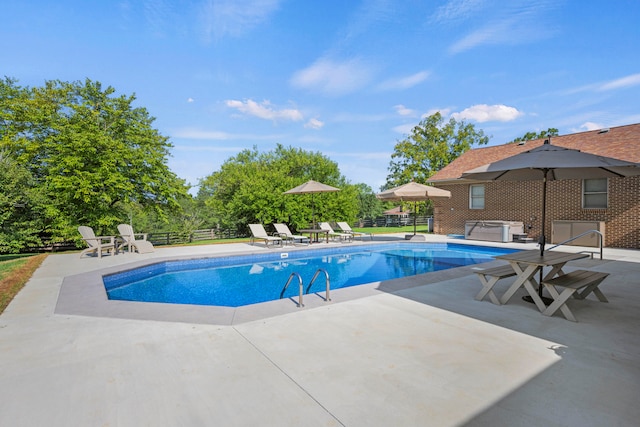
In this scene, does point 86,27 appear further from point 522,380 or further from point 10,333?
point 522,380

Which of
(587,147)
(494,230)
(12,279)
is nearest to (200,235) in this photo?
(12,279)

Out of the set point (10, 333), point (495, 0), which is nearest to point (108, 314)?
point (10, 333)

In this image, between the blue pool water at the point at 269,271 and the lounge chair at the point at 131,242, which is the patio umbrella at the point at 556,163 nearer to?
the blue pool water at the point at 269,271

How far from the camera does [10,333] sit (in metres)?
3.77

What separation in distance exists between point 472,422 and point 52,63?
76.1ft

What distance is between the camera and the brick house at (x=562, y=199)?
11.8 metres

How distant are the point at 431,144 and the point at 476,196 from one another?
12936mm

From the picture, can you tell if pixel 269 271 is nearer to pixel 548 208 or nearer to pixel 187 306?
pixel 187 306

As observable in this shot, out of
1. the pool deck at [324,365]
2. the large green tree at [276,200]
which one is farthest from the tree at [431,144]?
the pool deck at [324,365]

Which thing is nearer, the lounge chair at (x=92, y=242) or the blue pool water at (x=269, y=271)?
the blue pool water at (x=269, y=271)

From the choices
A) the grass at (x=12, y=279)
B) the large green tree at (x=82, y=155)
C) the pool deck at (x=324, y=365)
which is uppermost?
the large green tree at (x=82, y=155)

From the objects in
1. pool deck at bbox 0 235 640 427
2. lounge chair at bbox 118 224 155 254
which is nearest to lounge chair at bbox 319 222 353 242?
lounge chair at bbox 118 224 155 254

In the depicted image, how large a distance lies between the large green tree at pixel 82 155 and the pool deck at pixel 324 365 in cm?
1090

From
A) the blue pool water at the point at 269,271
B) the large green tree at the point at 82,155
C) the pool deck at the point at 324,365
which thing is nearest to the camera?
the pool deck at the point at 324,365
